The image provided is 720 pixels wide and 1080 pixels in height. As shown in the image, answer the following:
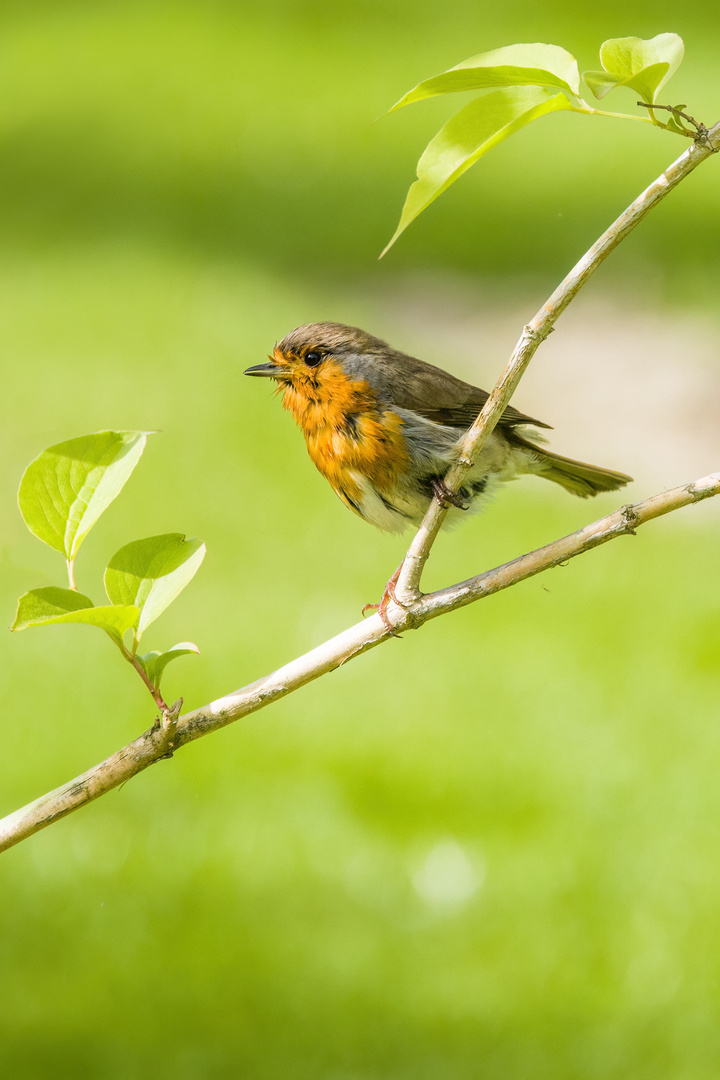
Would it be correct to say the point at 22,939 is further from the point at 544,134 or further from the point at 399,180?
the point at 544,134

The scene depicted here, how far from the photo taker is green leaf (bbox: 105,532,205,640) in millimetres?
1164

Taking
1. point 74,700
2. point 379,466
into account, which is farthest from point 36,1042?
point 379,466

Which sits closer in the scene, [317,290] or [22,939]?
[22,939]

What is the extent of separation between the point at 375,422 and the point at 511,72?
1.29m

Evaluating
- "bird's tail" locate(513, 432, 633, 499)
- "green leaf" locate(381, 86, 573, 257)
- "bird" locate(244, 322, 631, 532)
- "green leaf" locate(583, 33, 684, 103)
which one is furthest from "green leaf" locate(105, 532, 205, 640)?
"bird's tail" locate(513, 432, 633, 499)

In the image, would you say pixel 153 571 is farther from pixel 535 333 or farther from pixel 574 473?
pixel 574 473

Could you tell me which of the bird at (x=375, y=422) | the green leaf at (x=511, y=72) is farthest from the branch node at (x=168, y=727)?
the bird at (x=375, y=422)

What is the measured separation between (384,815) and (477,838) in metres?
Result: 0.33

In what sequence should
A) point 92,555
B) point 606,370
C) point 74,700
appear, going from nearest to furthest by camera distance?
1. point 74,700
2. point 92,555
3. point 606,370

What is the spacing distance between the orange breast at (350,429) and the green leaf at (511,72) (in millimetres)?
1263

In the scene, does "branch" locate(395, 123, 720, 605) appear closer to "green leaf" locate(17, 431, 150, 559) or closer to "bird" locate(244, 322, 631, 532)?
"green leaf" locate(17, 431, 150, 559)

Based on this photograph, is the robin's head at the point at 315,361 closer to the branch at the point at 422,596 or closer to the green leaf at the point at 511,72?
the branch at the point at 422,596

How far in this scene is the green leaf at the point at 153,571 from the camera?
1164mm

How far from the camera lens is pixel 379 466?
228cm
